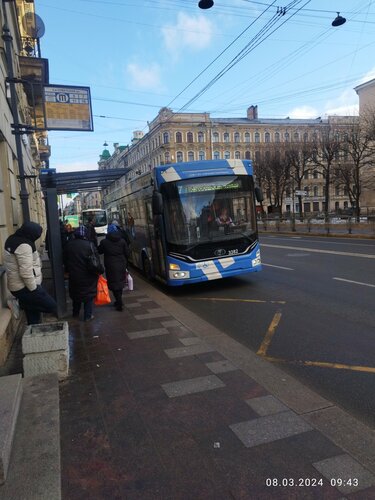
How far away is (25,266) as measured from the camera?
5.00 metres

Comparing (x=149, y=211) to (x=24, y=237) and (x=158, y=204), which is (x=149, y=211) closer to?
(x=158, y=204)

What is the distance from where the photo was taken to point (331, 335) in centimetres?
609

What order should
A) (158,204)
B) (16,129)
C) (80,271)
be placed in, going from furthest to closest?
(158,204) < (16,129) < (80,271)

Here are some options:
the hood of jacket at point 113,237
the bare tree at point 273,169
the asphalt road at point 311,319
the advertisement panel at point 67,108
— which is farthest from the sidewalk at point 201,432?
the bare tree at point 273,169

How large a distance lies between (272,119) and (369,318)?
94015 millimetres

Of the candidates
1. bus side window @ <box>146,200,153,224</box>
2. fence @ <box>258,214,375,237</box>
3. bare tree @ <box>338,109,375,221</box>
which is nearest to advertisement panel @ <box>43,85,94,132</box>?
bus side window @ <box>146,200,153,224</box>

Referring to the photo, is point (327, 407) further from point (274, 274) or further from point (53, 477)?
point (274, 274)

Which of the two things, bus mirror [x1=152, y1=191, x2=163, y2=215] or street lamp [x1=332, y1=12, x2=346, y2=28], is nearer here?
bus mirror [x1=152, y1=191, x2=163, y2=215]

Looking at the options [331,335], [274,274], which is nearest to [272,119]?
[274,274]

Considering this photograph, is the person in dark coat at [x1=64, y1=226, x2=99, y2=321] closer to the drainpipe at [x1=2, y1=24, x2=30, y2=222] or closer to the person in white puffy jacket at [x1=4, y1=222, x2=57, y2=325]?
the drainpipe at [x1=2, y1=24, x2=30, y2=222]

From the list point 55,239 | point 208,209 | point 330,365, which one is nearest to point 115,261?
point 55,239

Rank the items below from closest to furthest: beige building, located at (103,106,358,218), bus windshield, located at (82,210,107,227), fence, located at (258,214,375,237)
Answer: fence, located at (258,214,375,237) → bus windshield, located at (82,210,107,227) → beige building, located at (103,106,358,218)

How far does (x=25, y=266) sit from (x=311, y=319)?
15.4ft

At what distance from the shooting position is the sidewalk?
2.74 metres
